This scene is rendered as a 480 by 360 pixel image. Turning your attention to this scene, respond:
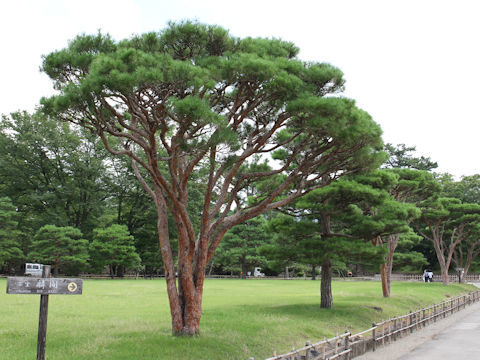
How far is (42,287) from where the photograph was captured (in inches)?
248

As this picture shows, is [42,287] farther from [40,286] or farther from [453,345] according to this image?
[453,345]

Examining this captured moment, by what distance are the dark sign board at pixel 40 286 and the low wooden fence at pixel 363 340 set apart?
373cm

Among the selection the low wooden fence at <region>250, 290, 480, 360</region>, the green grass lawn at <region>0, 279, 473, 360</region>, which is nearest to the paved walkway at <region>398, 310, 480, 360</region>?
the low wooden fence at <region>250, 290, 480, 360</region>

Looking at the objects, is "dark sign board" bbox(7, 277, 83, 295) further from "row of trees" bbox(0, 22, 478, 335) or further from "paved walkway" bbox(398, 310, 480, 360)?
"paved walkway" bbox(398, 310, 480, 360)

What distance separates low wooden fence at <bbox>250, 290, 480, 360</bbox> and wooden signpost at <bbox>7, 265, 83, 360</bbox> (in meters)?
3.74

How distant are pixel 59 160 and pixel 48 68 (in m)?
37.4

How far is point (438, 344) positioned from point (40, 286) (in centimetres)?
1198

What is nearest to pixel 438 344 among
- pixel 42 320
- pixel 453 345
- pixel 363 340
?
pixel 453 345

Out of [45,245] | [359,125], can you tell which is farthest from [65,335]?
[45,245]

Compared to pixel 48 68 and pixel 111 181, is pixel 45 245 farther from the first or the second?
pixel 48 68

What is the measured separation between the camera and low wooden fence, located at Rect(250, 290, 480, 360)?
9516mm

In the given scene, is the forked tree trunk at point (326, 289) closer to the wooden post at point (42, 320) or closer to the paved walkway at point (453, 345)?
the paved walkway at point (453, 345)

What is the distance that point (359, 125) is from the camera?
10.1 meters

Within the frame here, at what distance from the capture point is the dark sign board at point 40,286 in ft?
20.0
